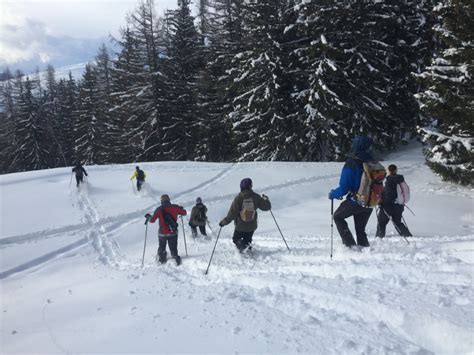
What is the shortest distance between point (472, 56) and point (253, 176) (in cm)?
1096

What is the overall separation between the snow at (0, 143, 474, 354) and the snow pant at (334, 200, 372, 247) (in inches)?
13.0

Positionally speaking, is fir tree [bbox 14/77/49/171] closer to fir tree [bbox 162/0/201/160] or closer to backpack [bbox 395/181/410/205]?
fir tree [bbox 162/0/201/160]

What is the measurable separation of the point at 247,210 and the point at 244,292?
7.68 ft

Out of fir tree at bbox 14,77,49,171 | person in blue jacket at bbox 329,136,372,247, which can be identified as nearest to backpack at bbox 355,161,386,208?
person in blue jacket at bbox 329,136,372,247

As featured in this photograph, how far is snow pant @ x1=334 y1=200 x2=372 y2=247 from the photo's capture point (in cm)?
640

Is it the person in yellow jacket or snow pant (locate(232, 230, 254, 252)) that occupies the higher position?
the person in yellow jacket

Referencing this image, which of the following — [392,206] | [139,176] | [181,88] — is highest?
[181,88]

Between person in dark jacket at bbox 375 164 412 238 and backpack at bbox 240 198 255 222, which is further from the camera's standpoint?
person in dark jacket at bbox 375 164 412 238

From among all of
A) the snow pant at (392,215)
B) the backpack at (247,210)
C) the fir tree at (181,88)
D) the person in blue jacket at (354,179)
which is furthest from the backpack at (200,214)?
the fir tree at (181,88)

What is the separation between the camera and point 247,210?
24.3ft

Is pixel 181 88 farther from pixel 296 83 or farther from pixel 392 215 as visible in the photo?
pixel 392 215

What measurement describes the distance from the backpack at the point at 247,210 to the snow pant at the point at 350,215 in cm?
173

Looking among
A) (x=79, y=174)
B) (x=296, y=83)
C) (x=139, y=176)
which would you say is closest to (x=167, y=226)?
(x=139, y=176)

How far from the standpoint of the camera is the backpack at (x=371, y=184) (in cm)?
611
